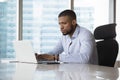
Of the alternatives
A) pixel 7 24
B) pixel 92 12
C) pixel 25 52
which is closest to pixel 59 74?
pixel 25 52

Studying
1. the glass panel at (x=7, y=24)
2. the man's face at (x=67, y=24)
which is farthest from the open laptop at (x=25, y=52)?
the glass panel at (x=7, y=24)

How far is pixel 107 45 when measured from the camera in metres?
2.94

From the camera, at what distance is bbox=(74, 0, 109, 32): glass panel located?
5277 millimetres

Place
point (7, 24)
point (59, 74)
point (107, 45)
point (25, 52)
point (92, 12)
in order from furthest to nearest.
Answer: point (92, 12) → point (7, 24) → point (107, 45) → point (25, 52) → point (59, 74)

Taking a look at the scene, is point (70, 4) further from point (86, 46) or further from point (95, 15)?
point (86, 46)

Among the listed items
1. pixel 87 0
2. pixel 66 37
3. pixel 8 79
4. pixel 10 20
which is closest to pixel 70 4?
pixel 87 0

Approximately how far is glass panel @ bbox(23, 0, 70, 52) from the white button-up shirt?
79.4 inches

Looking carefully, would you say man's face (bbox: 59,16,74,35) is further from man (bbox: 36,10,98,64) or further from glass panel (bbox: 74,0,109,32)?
glass panel (bbox: 74,0,109,32)

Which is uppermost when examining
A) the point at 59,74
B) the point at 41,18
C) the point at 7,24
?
the point at 41,18

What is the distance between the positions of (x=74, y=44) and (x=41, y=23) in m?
2.32

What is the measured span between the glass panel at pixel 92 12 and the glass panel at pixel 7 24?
128 cm

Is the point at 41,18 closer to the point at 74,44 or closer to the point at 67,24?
the point at 67,24

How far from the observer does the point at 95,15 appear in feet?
17.4

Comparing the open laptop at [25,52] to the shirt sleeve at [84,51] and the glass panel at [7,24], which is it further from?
the glass panel at [7,24]
